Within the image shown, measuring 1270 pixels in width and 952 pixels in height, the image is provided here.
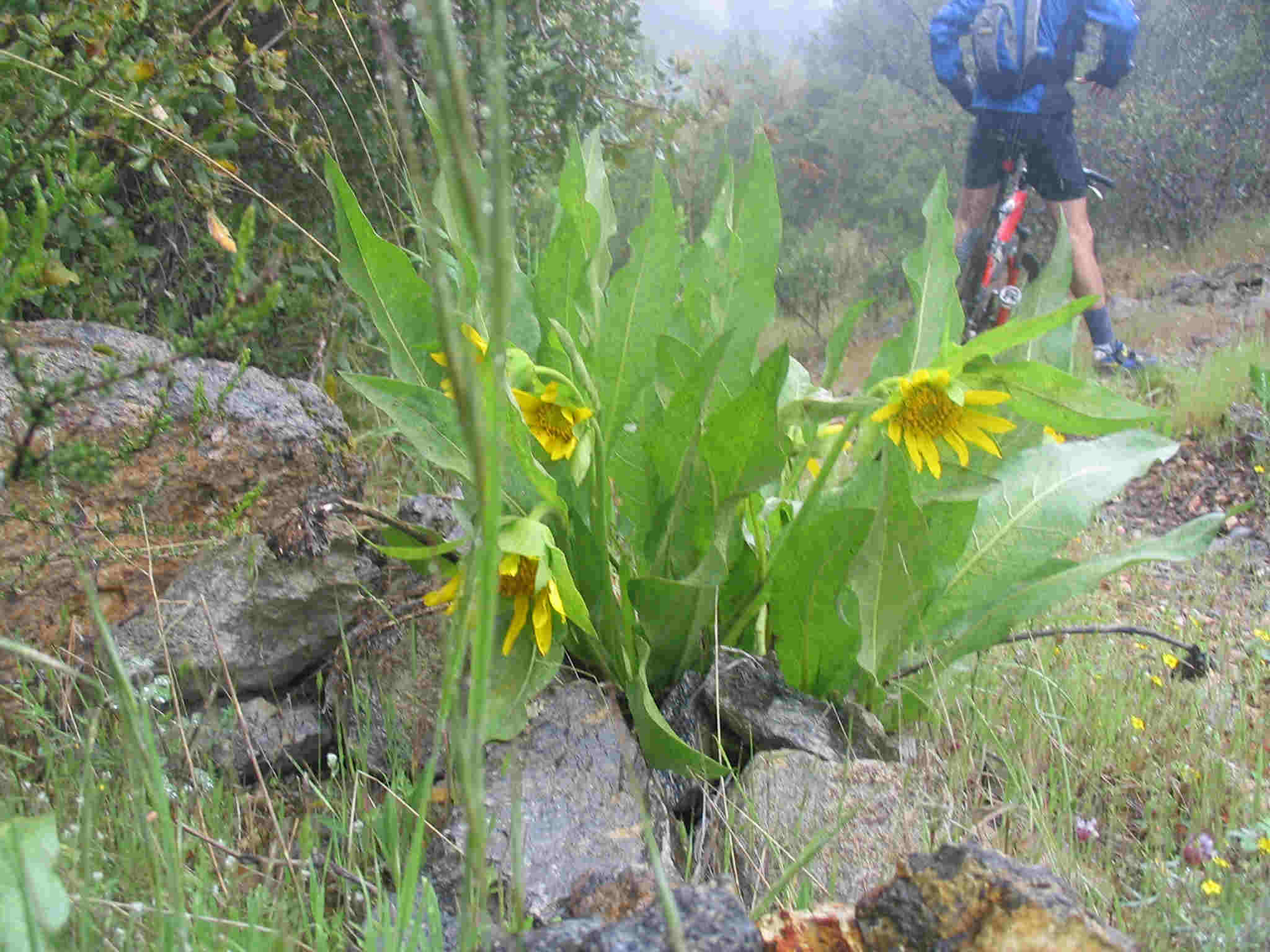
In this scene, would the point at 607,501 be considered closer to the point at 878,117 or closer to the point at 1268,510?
the point at 1268,510

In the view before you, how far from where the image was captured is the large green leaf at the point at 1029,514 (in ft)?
5.28

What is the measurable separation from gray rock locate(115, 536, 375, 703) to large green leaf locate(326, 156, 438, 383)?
0.40 metres

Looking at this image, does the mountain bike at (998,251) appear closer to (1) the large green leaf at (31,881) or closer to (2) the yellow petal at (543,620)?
(2) the yellow petal at (543,620)

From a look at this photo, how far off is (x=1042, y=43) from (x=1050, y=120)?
0.40 metres

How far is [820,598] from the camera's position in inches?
60.6

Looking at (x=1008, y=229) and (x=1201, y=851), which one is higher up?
(x=1008, y=229)

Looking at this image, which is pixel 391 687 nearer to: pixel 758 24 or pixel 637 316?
pixel 637 316

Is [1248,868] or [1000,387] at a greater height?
[1000,387]

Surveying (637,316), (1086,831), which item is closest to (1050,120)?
(637,316)

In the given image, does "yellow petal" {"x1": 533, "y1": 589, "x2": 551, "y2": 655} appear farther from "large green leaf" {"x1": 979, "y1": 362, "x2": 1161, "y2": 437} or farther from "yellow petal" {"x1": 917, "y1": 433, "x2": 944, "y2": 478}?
"large green leaf" {"x1": 979, "y1": 362, "x2": 1161, "y2": 437}

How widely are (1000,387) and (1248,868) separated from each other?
67cm

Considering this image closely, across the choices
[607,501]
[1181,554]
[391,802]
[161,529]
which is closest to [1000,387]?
[1181,554]

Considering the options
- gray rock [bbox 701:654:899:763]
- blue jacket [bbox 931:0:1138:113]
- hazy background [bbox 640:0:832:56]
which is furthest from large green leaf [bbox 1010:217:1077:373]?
hazy background [bbox 640:0:832:56]

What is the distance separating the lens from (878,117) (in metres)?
13.4
